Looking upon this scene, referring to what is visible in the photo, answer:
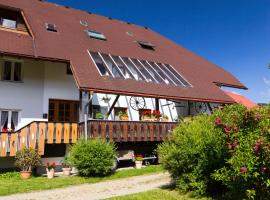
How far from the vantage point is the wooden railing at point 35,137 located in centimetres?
1449

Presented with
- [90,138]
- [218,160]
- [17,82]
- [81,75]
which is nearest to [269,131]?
[218,160]

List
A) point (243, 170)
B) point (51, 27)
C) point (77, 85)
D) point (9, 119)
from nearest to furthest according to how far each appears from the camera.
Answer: point (243, 170) < point (77, 85) < point (9, 119) < point (51, 27)

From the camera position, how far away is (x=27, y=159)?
14133 millimetres

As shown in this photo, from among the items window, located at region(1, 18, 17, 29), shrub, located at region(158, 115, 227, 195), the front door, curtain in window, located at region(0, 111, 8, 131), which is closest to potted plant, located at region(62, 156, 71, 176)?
the front door

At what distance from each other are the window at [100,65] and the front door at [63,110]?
2.55 meters

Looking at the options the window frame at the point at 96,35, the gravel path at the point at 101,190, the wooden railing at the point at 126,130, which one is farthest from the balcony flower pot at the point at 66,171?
the window frame at the point at 96,35

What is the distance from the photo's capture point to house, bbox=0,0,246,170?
16.2 metres

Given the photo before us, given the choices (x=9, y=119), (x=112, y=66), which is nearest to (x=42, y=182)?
(x=9, y=119)

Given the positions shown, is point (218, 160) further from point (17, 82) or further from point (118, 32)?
point (118, 32)

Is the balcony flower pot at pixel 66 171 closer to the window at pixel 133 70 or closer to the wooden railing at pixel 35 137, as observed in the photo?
the wooden railing at pixel 35 137

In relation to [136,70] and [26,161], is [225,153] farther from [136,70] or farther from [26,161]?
[136,70]

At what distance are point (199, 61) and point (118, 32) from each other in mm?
7375

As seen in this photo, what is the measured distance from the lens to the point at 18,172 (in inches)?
591

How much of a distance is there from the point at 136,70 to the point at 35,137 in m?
7.65
